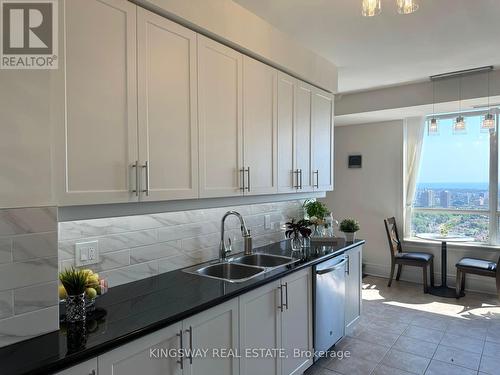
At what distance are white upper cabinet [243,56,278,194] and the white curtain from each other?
327cm

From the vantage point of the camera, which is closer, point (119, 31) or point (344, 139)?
point (119, 31)

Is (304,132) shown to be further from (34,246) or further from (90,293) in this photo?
(34,246)

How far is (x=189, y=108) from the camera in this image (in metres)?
2.03

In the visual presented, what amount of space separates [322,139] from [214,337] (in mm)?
2338

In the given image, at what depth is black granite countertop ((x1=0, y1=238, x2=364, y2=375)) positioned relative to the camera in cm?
119

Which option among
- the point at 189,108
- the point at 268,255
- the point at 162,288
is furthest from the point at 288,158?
the point at 162,288

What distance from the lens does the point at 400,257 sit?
15.5 feet

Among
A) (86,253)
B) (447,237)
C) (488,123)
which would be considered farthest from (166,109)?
(447,237)

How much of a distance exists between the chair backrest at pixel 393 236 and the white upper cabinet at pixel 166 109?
3.61m

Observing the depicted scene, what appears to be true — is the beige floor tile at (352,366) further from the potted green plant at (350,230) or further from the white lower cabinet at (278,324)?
the potted green plant at (350,230)

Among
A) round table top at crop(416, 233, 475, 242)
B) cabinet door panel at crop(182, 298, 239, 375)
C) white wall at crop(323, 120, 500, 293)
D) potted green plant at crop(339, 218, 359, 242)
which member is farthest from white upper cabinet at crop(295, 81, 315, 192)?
white wall at crop(323, 120, 500, 293)

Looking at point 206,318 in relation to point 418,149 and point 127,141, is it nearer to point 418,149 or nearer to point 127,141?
point 127,141

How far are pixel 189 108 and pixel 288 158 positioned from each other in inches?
46.9

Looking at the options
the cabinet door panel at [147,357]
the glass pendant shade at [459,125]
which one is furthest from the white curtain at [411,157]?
the cabinet door panel at [147,357]
